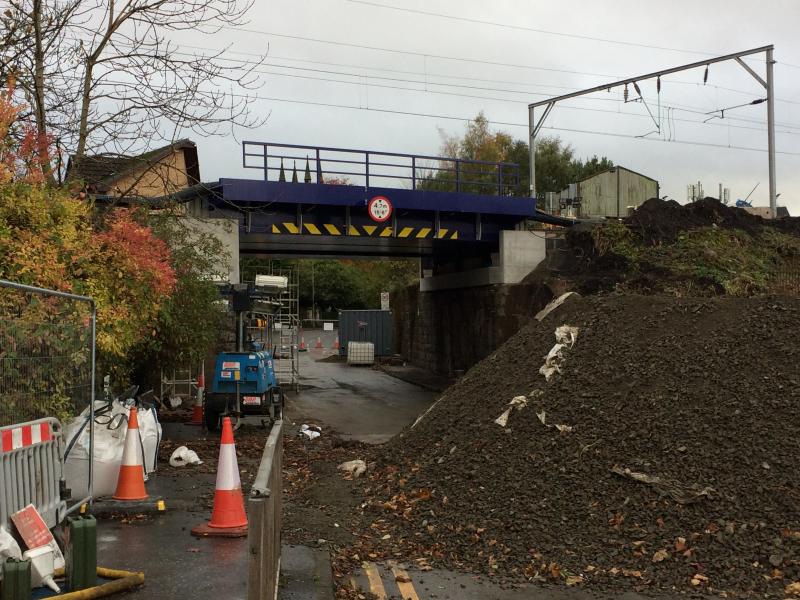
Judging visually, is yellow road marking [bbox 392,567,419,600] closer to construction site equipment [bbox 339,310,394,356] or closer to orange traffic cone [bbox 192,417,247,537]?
orange traffic cone [bbox 192,417,247,537]

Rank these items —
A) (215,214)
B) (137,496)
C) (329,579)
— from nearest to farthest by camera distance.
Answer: (329,579) → (137,496) → (215,214)

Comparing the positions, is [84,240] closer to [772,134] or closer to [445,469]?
[445,469]

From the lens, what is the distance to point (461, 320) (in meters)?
27.2

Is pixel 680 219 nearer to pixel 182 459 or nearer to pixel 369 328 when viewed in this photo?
pixel 182 459

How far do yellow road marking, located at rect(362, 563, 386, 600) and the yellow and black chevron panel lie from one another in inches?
597

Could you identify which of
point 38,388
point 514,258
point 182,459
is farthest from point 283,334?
point 38,388

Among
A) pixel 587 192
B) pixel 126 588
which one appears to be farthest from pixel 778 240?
pixel 126 588

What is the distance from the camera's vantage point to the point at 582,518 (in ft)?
22.8

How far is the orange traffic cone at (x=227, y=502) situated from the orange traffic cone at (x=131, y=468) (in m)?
1.07

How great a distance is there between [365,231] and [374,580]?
53.5ft

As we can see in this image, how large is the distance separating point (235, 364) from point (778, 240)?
49.5 feet

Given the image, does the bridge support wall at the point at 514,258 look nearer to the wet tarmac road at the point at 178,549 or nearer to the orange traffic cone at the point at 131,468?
the wet tarmac road at the point at 178,549

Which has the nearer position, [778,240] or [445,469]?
[445,469]

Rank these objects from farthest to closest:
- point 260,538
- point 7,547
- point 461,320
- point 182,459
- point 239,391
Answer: point 461,320 → point 239,391 → point 182,459 → point 7,547 → point 260,538
